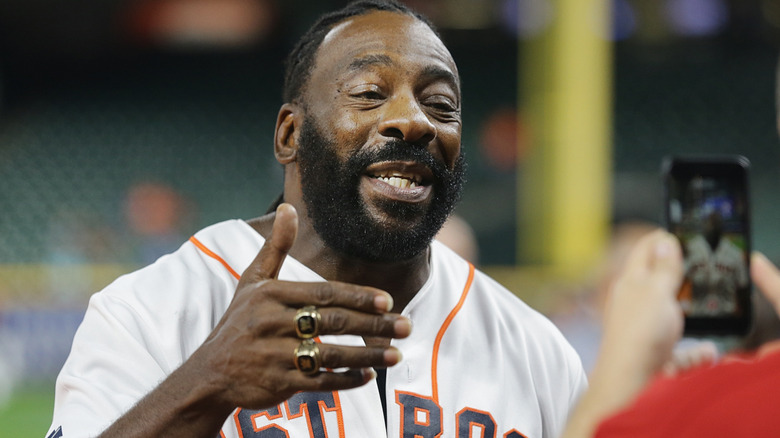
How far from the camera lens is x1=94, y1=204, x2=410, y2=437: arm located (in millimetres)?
1521

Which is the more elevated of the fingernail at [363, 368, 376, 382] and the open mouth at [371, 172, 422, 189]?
the open mouth at [371, 172, 422, 189]

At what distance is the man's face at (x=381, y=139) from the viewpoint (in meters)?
2.20

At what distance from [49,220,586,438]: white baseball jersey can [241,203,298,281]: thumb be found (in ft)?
1.50

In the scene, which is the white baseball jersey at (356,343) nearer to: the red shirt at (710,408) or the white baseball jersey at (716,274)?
the white baseball jersey at (716,274)

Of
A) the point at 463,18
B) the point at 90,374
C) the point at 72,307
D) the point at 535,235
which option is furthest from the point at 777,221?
the point at 90,374

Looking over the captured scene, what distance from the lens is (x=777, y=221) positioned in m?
12.1

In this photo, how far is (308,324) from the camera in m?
1.52

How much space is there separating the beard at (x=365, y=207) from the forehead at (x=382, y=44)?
0.65 ft

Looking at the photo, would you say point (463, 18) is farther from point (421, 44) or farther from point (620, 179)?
point (421, 44)

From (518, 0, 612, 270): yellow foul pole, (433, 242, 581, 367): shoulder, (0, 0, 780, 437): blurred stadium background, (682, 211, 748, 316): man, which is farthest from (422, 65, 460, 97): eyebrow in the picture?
(0, 0, 780, 437): blurred stadium background

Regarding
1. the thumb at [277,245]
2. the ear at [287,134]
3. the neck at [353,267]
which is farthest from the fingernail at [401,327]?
the ear at [287,134]

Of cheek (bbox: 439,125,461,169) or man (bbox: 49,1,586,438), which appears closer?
man (bbox: 49,1,586,438)

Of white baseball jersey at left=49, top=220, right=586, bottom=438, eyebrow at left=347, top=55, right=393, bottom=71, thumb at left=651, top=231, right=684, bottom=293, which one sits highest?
eyebrow at left=347, top=55, right=393, bottom=71

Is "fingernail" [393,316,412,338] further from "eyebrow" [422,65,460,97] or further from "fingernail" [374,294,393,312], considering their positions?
"eyebrow" [422,65,460,97]
